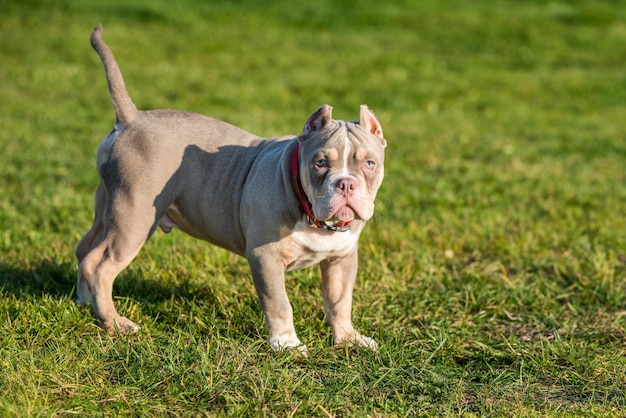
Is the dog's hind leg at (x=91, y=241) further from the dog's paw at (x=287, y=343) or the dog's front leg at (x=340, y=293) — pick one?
the dog's front leg at (x=340, y=293)

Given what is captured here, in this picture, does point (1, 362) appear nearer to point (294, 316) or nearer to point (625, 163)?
point (294, 316)

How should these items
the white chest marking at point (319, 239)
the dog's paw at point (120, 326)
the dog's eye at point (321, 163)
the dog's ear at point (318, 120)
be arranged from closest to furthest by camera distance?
1. the dog's eye at point (321, 163)
2. the dog's ear at point (318, 120)
3. the white chest marking at point (319, 239)
4. the dog's paw at point (120, 326)

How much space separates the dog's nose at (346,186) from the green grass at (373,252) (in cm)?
82

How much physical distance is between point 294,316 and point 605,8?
15575 millimetres

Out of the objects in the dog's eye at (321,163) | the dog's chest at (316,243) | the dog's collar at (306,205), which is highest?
the dog's eye at (321,163)

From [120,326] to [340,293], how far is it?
1.11 m

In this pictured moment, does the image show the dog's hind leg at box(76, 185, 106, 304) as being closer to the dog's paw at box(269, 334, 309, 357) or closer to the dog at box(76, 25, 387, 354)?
the dog at box(76, 25, 387, 354)

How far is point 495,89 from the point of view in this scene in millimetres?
12844

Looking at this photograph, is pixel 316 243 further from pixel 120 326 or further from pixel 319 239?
pixel 120 326

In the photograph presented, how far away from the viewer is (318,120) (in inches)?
157

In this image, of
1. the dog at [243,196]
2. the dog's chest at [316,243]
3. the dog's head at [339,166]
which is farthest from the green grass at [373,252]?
the dog's head at [339,166]

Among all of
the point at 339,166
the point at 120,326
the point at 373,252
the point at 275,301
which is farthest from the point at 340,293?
the point at 373,252

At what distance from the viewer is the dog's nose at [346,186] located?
146 inches

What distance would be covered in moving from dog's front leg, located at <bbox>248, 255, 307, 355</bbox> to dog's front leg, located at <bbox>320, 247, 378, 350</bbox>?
1.09 feet
